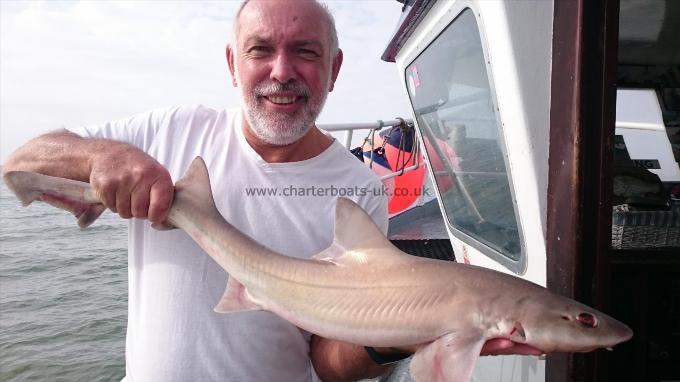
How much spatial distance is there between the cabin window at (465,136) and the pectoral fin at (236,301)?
3.82 feet

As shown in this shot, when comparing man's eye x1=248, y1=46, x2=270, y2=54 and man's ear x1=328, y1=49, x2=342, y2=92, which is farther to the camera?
man's ear x1=328, y1=49, x2=342, y2=92

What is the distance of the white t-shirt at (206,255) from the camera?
188 centimetres

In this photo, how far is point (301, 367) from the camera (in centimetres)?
204

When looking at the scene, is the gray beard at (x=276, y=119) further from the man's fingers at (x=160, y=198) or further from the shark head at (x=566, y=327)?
the shark head at (x=566, y=327)

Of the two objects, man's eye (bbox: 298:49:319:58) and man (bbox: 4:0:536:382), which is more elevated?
man's eye (bbox: 298:49:319:58)

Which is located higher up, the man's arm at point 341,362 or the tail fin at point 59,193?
the tail fin at point 59,193

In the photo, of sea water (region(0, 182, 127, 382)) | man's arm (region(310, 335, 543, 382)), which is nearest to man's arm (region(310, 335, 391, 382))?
man's arm (region(310, 335, 543, 382))

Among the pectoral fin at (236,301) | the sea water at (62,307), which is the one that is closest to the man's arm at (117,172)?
the pectoral fin at (236,301)

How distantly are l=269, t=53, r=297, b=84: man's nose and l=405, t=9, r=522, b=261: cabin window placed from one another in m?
0.80

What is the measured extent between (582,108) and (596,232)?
42 cm

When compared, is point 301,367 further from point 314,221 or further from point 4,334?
point 4,334

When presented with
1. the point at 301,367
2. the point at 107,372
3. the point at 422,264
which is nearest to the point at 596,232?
the point at 422,264

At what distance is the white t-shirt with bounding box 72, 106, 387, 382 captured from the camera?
1885 mm

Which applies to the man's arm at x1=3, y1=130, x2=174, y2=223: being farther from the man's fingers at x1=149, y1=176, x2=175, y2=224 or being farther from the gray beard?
the gray beard
